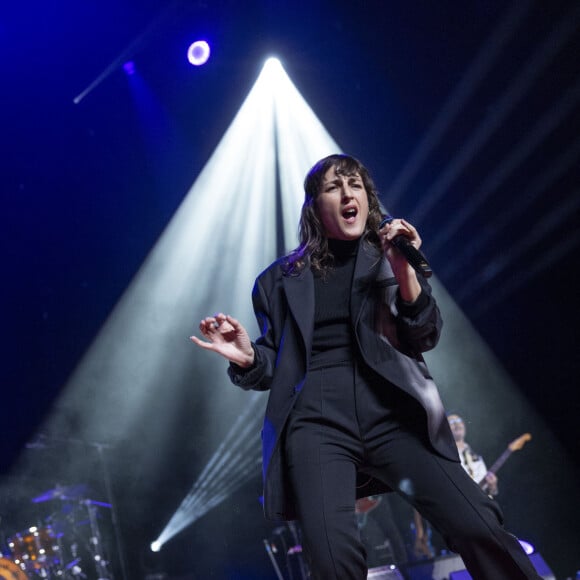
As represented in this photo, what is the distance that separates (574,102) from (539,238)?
1270mm

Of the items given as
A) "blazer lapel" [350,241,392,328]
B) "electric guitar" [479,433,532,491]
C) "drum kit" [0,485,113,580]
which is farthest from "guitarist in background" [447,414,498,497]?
"blazer lapel" [350,241,392,328]

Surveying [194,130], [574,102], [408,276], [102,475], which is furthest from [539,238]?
[102,475]

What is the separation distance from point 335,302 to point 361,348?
25 centimetres

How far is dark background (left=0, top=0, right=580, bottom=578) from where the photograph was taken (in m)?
6.13

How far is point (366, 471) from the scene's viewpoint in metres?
1.97

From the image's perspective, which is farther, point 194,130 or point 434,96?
point 194,130

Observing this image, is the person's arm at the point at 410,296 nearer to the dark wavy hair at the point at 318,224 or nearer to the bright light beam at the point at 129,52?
the dark wavy hair at the point at 318,224

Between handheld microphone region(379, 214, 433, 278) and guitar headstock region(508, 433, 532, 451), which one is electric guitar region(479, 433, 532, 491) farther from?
handheld microphone region(379, 214, 433, 278)

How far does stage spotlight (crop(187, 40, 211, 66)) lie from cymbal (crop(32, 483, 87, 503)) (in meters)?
4.61

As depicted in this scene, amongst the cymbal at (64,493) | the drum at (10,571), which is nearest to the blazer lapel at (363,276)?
the drum at (10,571)

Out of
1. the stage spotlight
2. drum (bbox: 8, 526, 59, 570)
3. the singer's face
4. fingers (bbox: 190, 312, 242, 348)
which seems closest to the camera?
fingers (bbox: 190, 312, 242, 348)

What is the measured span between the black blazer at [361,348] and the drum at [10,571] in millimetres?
4442

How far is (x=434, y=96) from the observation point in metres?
6.59

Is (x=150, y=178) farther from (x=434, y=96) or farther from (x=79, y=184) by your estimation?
(x=434, y=96)
